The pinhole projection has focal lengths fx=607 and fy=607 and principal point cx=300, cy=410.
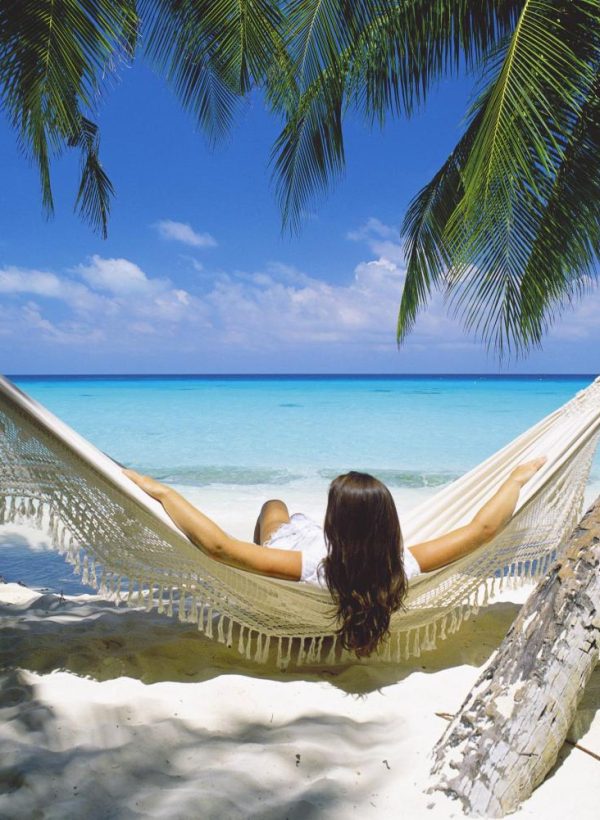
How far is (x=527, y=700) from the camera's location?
0.96 metres

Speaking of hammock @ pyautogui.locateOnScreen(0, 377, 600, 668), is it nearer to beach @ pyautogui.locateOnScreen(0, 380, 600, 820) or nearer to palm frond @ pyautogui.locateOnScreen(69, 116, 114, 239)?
beach @ pyautogui.locateOnScreen(0, 380, 600, 820)

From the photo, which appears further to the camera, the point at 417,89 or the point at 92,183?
the point at 92,183

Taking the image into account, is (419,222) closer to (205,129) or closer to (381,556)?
(205,129)

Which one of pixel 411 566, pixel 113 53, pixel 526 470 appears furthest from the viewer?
pixel 113 53

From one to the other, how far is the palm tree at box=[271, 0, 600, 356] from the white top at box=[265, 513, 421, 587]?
1.07 m

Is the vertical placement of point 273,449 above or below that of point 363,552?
below

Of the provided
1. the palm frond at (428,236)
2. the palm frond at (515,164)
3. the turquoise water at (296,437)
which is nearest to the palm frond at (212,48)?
the palm frond at (515,164)

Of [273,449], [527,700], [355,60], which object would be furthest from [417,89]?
[273,449]

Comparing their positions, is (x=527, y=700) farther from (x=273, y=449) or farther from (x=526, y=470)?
(x=273, y=449)

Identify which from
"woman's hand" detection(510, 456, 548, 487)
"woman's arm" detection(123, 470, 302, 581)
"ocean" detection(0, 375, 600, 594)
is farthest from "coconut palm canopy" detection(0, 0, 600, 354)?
"ocean" detection(0, 375, 600, 594)

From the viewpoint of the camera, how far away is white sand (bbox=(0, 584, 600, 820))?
979 millimetres

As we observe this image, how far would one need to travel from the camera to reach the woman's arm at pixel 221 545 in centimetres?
137

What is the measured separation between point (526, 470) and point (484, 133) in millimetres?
1047

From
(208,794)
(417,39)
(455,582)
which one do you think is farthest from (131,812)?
(417,39)
